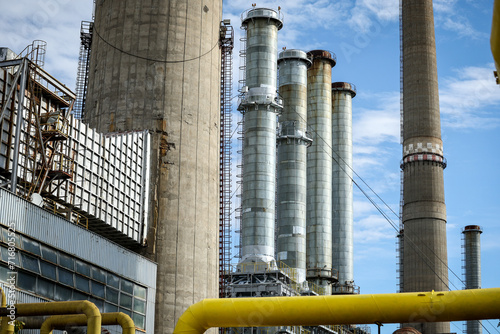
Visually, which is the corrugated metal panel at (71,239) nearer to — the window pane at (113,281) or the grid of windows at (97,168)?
the window pane at (113,281)

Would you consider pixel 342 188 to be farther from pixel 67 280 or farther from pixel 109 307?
pixel 67 280

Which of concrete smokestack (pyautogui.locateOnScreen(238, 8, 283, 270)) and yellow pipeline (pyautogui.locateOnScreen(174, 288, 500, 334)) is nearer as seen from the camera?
yellow pipeline (pyautogui.locateOnScreen(174, 288, 500, 334))

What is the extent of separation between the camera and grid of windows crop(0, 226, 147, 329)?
2142 cm

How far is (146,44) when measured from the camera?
35.2 metres

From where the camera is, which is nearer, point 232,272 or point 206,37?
point 206,37

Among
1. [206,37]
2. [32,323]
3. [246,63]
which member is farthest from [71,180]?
[246,63]

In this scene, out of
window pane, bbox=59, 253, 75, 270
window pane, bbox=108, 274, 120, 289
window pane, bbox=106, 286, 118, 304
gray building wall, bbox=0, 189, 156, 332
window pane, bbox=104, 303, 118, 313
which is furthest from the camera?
window pane, bbox=108, 274, 120, 289

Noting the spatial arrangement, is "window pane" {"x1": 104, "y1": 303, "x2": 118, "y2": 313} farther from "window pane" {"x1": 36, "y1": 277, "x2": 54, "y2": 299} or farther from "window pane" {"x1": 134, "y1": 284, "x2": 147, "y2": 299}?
"window pane" {"x1": 36, "y1": 277, "x2": 54, "y2": 299}

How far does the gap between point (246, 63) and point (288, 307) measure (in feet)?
123

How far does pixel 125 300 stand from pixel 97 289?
2.06 meters

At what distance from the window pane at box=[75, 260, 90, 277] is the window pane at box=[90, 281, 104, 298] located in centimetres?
49

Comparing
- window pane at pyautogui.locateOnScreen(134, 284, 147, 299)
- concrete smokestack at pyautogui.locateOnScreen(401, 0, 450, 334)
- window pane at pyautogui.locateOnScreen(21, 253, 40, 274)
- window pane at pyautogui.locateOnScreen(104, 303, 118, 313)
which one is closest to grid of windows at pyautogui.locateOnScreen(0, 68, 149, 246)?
window pane at pyautogui.locateOnScreen(134, 284, 147, 299)

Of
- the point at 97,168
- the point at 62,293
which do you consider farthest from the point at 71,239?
the point at 97,168

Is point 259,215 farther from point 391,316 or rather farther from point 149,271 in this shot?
point 391,316
